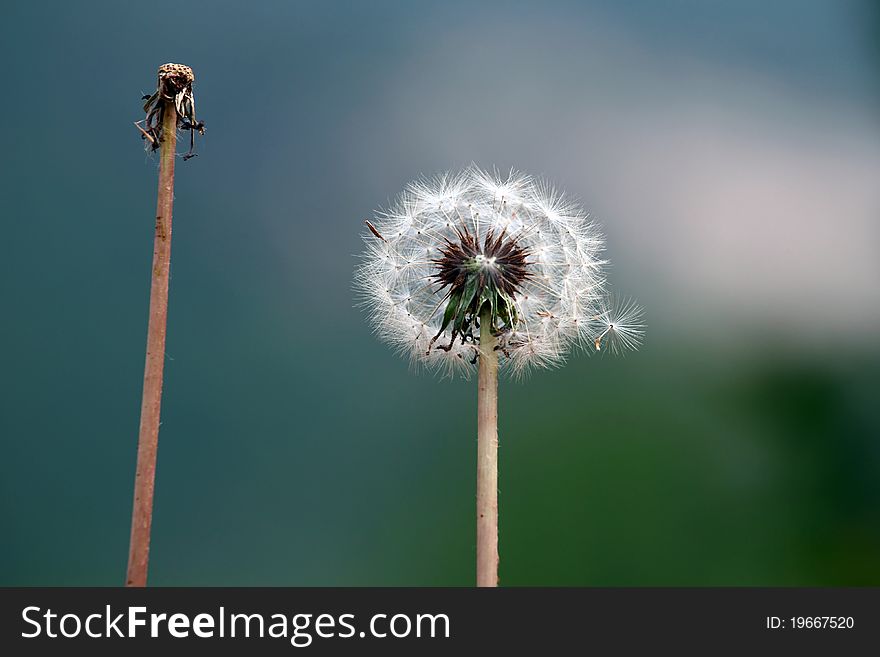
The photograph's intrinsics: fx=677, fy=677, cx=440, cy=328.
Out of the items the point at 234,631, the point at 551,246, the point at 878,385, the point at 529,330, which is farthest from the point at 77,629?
the point at 878,385

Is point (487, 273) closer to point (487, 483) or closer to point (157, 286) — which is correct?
point (487, 483)

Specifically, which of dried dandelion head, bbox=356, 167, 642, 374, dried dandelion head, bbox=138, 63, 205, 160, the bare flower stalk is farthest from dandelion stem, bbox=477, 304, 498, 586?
dried dandelion head, bbox=138, 63, 205, 160

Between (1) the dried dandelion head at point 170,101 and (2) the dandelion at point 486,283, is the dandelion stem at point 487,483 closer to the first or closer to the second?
(2) the dandelion at point 486,283

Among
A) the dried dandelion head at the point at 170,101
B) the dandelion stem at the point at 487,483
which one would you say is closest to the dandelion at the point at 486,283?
the dandelion stem at the point at 487,483

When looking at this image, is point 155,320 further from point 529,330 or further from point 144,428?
point 529,330

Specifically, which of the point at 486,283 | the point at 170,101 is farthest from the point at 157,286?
the point at 486,283

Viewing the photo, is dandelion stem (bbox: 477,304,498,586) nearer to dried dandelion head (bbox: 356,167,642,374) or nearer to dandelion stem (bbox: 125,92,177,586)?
dried dandelion head (bbox: 356,167,642,374)
